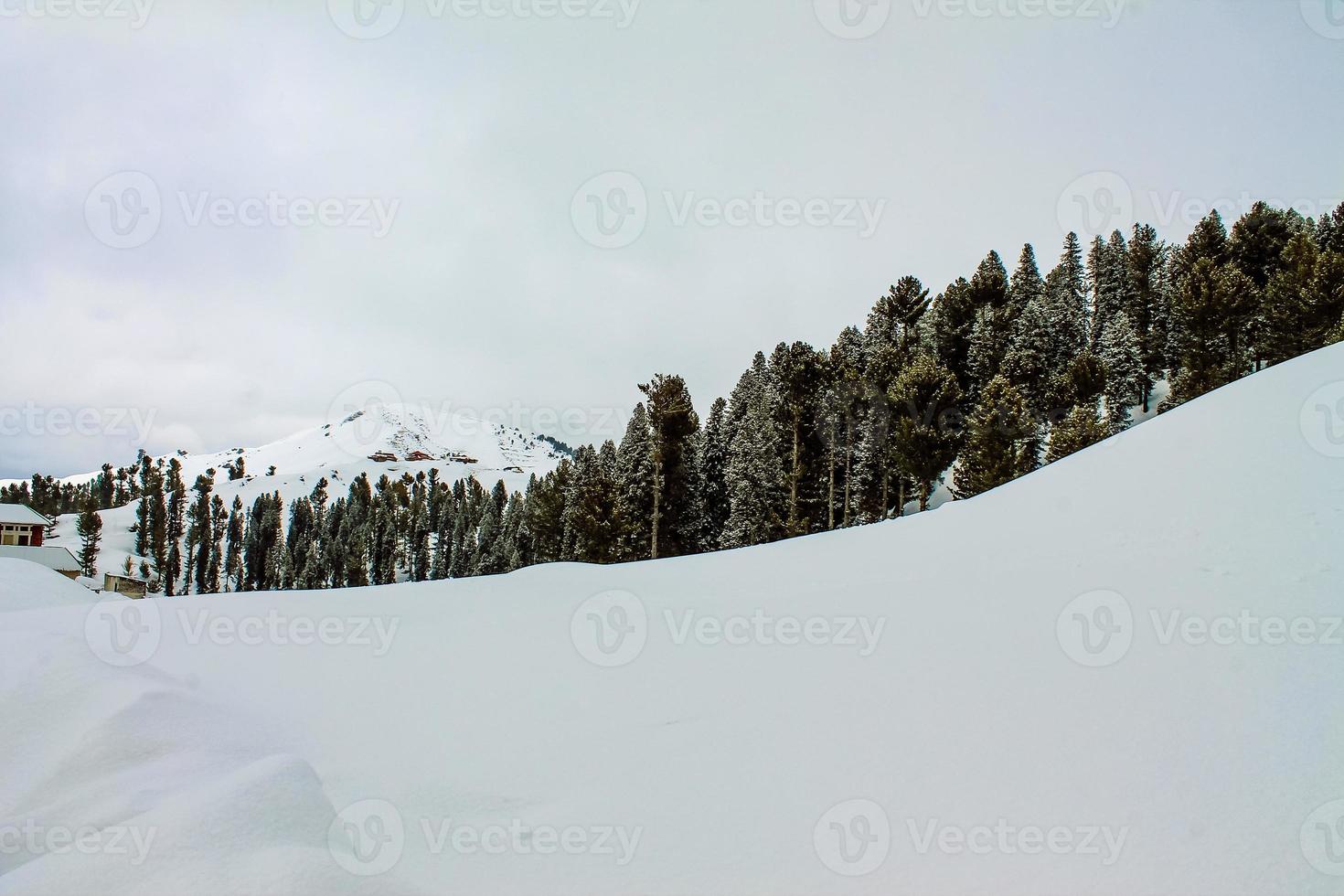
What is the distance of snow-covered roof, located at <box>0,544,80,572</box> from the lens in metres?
35.2

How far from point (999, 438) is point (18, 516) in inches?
2546

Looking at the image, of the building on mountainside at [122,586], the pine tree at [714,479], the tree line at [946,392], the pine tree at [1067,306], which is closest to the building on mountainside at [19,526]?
the building on mountainside at [122,586]

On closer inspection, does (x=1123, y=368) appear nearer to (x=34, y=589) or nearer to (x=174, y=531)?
(x=34, y=589)

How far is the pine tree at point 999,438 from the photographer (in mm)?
29344

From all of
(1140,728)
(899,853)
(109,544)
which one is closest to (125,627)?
(899,853)

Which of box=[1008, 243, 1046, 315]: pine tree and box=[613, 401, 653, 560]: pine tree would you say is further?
box=[1008, 243, 1046, 315]: pine tree

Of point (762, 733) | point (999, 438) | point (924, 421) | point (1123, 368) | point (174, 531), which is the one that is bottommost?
point (762, 733)

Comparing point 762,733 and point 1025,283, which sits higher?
point 1025,283

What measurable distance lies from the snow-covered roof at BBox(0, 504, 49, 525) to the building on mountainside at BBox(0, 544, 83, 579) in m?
6.42

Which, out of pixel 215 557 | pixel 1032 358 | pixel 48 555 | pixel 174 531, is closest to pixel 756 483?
pixel 1032 358

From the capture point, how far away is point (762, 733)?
5.02m

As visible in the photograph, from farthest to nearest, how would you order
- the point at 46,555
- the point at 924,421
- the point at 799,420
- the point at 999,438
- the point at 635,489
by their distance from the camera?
the point at 635,489, the point at 46,555, the point at 799,420, the point at 924,421, the point at 999,438

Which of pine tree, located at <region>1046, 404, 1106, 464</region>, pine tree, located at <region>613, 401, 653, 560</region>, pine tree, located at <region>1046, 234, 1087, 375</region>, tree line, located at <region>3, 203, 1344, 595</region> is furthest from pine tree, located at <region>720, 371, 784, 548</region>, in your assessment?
pine tree, located at <region>1046, 234, 1087, 375</region>

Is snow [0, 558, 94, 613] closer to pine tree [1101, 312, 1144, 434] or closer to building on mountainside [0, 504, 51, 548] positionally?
building on mountainside [0, 504, 51, 548]
